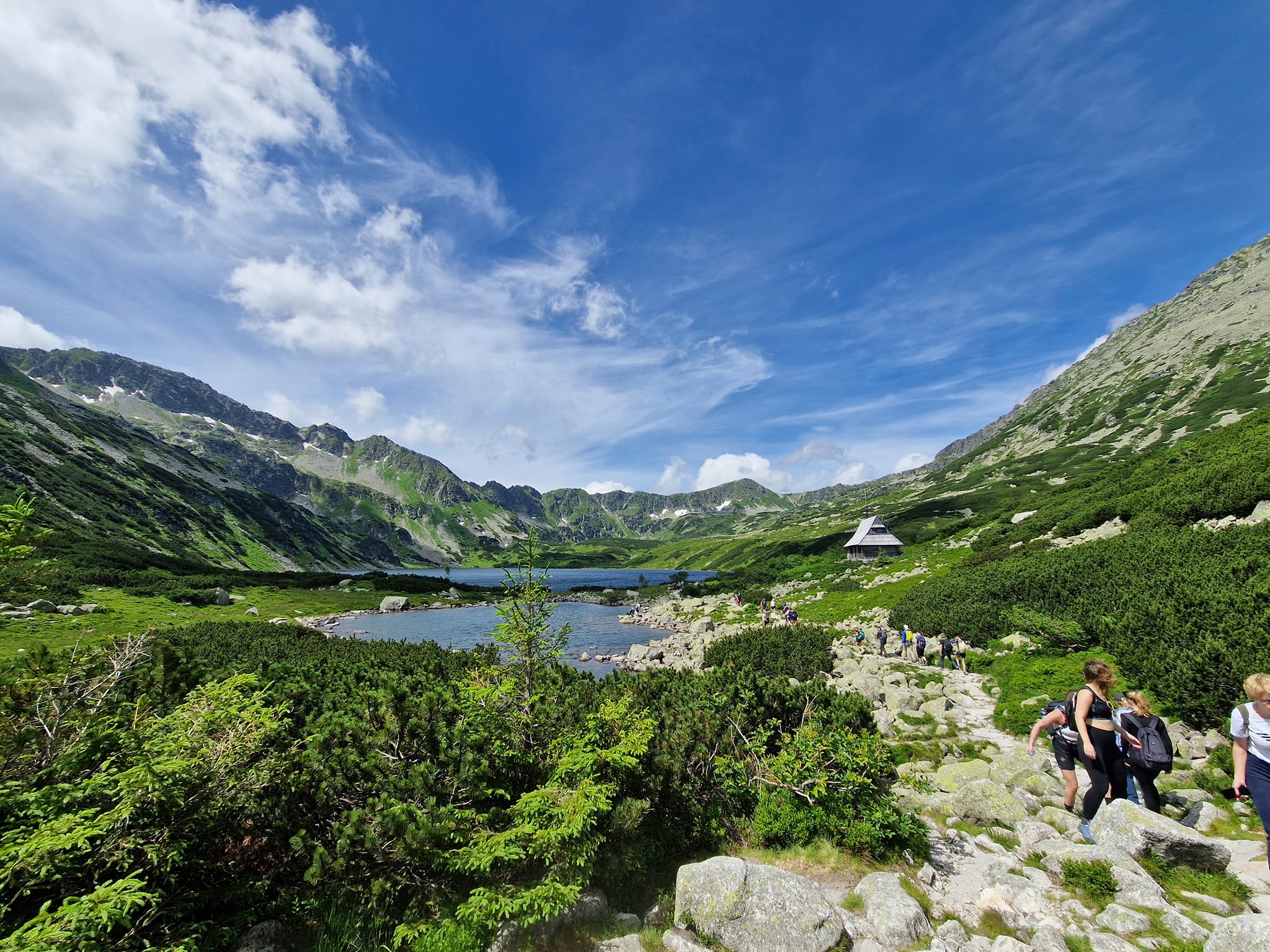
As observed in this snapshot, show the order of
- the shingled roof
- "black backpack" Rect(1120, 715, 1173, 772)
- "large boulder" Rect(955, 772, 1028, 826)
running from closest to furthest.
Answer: "black backpack" Rect(1120, 715, 1173, 772) < "large boulder" Rect(955, 772, 1028, 826) < the shingled roof

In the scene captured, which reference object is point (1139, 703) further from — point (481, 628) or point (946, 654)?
point (481, 628)

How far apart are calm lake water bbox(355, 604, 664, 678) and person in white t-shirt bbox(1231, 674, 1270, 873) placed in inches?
1378

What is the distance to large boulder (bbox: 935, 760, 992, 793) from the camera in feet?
37.2

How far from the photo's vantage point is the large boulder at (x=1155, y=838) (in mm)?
6898

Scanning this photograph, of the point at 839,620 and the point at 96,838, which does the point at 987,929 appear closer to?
the point at 96,838

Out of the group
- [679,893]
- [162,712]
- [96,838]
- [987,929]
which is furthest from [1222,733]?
[162,712]

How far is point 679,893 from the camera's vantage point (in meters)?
7.22

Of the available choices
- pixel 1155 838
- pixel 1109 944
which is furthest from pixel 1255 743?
pixel 1109 944

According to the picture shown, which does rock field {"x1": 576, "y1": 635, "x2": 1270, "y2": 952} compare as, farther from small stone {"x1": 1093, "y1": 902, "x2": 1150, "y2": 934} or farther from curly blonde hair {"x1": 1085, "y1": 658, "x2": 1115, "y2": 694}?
curly blonde hair {"x1": 1085, "y1": 658, "x2": 1115, "y2": 694}

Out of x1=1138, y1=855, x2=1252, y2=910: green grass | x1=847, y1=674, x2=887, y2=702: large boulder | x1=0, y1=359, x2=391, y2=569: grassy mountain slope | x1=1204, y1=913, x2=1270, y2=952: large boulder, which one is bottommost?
x1=847, y1=674, x2=887, y2=702: large boulder

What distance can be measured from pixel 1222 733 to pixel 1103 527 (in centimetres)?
2674

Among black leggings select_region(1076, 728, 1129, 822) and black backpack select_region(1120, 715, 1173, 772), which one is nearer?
black backpack select_region(1120, 715, 1173, 772)

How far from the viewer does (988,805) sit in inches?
379

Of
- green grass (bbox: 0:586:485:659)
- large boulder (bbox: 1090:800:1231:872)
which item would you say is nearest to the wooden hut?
large boulder (bbox: 1090:800:1231:872)
